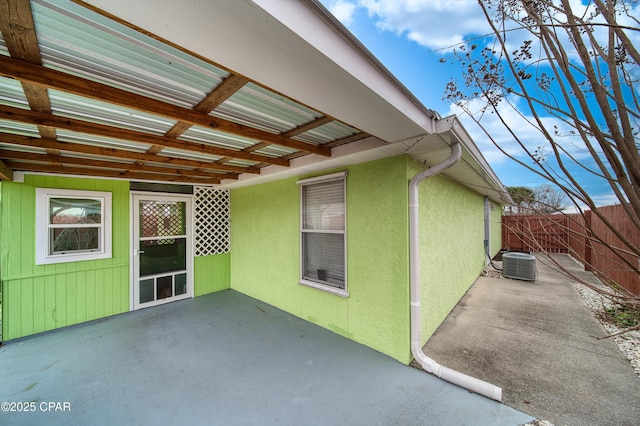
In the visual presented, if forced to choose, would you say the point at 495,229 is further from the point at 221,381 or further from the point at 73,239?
the point at 73,239

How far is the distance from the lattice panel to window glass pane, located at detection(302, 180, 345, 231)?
109 inches

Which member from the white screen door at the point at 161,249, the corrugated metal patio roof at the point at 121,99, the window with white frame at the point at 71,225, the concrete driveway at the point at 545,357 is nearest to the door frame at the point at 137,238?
the white screen door at the point at 161,249

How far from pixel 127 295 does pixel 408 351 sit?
500 centimetres

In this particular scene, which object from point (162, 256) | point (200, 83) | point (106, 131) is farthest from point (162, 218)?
point (200, 83)

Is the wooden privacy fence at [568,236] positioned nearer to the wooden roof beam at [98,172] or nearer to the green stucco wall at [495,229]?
the wooden roof beam at [98,172]

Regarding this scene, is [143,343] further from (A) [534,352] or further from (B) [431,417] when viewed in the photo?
(A) [534,352]

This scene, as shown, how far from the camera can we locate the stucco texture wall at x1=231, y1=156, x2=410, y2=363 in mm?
2951

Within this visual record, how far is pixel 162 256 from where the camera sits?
5.09m

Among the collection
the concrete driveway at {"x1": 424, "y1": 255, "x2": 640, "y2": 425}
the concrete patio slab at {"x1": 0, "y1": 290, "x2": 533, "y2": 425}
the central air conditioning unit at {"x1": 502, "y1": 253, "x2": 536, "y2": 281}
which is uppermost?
the central air conditioning unit at {"x1": 502, "y1": 253, "x2": 536, "y2": 281}

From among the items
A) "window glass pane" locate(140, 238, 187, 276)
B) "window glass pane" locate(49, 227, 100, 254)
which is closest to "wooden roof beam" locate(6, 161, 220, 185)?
"window glass pane" locate(49, 227, 100, 254)

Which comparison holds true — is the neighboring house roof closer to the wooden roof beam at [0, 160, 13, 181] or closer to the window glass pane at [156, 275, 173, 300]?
the wooden roof beam at [0, 160, 13, 181]

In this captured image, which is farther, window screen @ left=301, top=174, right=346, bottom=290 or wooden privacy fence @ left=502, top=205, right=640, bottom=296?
window screen @ left=301, top=174, right=346, bottom=290

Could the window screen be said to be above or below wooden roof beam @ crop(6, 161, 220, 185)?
below

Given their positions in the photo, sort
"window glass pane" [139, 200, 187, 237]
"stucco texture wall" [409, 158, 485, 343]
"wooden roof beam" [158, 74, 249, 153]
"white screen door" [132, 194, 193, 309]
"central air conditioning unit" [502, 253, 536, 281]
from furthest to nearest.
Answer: "central air conditioning unit" [502, 253, 536, 281], "window glass pane" [139, 200, 187, 237], "white screen door" [132, 194, 193, 309], "stucco texture wall" [409, 158, 485, 343], "wooden roof beam" [158, 74, 249, 153]
